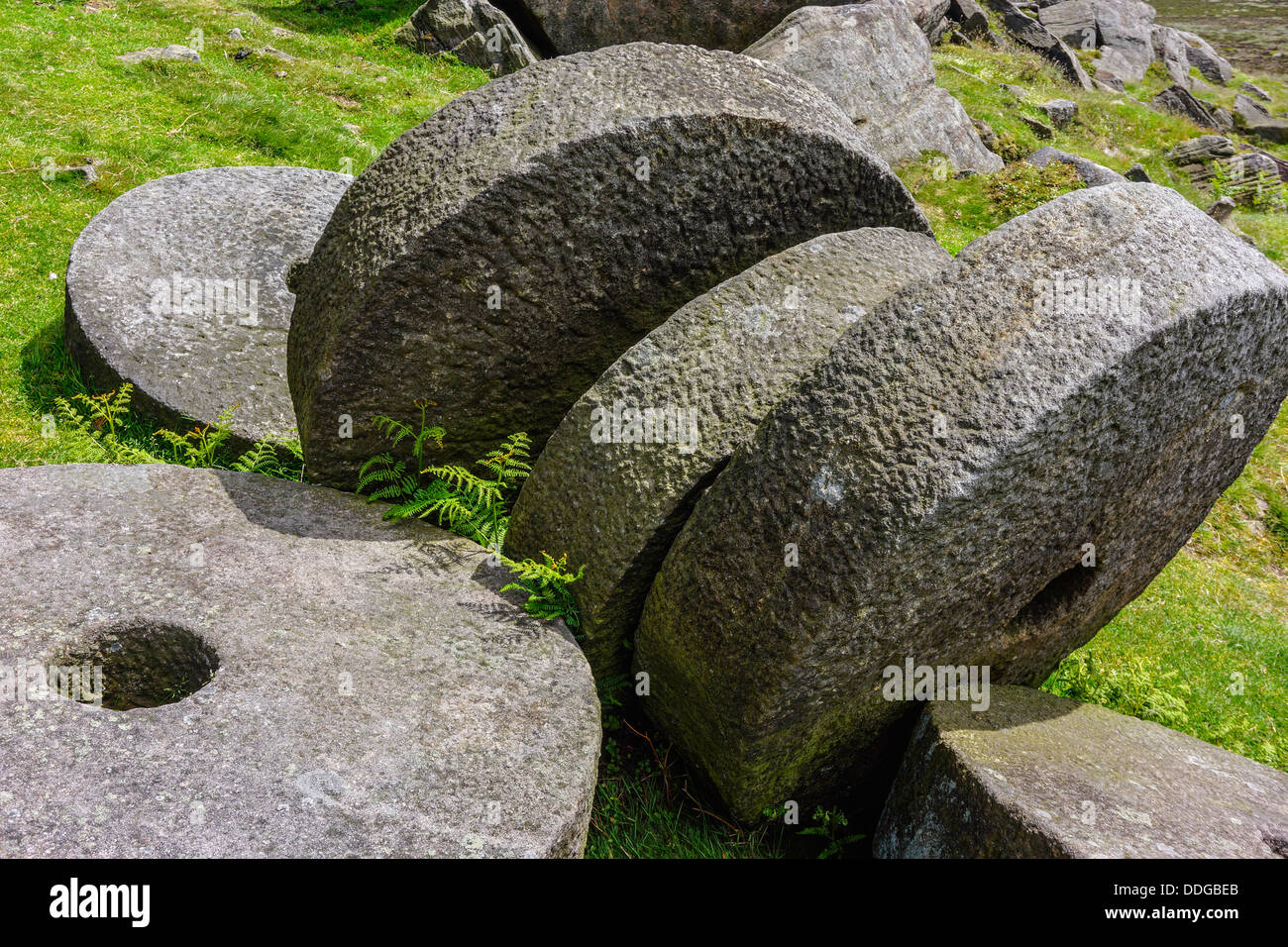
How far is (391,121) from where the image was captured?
10375mm

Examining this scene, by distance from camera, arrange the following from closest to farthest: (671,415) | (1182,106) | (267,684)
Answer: (267,684) → (671,415) → (1182,106)

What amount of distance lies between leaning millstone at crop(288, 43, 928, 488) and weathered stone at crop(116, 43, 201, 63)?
7.91 meters

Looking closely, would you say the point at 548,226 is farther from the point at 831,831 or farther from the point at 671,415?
the point at 831,831

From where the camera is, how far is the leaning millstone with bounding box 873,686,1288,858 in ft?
9.66

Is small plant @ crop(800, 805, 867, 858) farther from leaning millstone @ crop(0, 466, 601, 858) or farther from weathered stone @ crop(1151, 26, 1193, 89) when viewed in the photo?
weathered stone @ crop(1151, 26, 1193, 89)

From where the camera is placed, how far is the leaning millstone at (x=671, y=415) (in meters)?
3.42

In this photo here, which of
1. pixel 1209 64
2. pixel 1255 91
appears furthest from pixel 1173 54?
pixel 1255 91

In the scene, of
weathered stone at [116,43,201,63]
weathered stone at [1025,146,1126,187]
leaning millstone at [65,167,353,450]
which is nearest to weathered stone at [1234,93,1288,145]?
weathered stone at [1025,146,1126,187]

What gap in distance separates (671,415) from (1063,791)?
68.4 inches

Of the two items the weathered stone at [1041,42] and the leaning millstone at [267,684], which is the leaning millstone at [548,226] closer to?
the leaning millstone at [267,684]

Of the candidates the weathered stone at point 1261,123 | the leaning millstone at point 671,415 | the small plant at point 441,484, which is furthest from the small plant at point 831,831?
the weathered stone at point 1261,123

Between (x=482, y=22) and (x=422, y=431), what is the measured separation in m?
9.56

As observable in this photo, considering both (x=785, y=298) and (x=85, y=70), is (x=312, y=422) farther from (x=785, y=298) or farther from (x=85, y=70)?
(x=85, y=70)

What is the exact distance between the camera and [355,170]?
8852 millimetres
